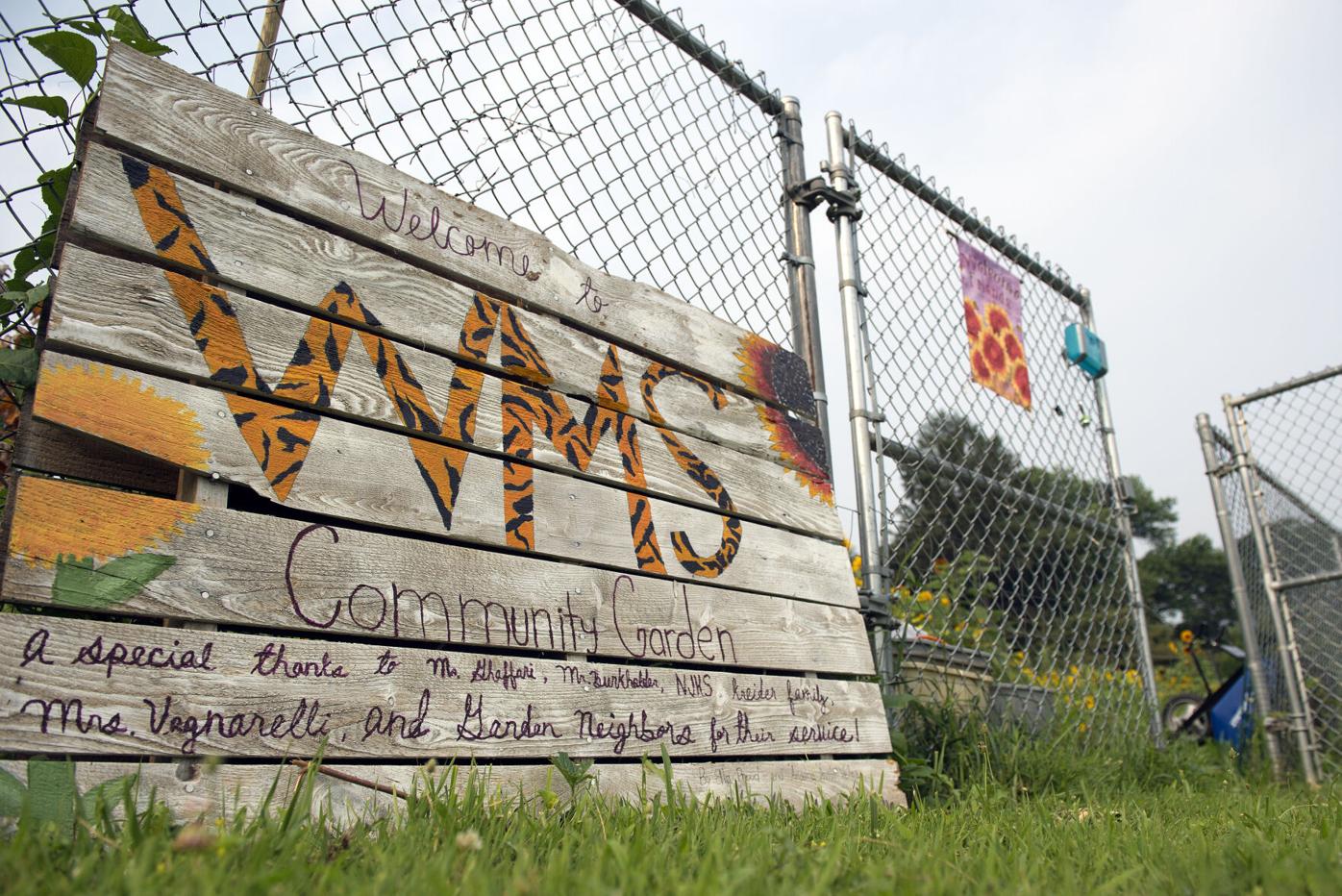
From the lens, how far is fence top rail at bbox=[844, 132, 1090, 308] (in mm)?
3502

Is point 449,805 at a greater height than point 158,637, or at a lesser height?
lesser

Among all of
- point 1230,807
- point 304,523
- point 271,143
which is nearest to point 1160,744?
point 1230,807

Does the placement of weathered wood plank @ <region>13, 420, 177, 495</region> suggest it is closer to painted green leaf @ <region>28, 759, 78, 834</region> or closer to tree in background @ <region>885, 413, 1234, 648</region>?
painted green leaf @ <region>28, 759, 78, 834</region>

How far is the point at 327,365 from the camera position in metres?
1.70

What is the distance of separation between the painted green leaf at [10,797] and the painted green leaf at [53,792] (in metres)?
0.01

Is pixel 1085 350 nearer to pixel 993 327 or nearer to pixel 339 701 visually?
pixel 993 327

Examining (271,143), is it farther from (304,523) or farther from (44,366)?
(304,523)

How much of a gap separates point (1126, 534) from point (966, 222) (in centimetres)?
178

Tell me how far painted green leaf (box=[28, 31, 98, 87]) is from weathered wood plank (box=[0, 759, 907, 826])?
1.15 metres

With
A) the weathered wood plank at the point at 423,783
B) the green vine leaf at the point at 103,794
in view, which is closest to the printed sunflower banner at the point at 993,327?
the weathered wood plank at the point at 423,783

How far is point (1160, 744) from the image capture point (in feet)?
13.4

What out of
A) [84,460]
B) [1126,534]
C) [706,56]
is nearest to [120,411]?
[84,460]

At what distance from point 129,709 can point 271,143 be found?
106 cm

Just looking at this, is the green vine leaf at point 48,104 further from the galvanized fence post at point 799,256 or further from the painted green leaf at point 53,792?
the galvanized fence post at point 799,256
